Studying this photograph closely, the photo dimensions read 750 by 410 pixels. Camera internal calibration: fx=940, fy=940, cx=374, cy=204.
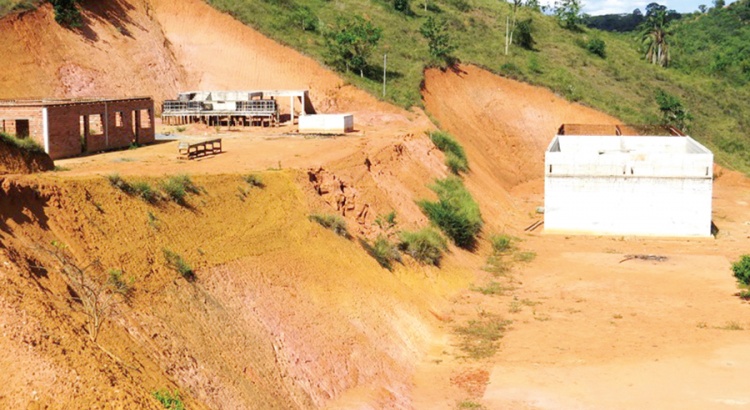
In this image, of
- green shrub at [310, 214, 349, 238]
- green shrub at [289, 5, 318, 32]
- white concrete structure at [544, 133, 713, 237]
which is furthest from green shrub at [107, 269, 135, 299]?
green shrub at [289, 5, 318, 32]

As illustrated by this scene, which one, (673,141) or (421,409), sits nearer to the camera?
(421,409)

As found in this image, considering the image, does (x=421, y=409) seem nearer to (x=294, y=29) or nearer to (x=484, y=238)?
(x=484, y=238)

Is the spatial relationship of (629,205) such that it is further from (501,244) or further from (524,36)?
(524,36)

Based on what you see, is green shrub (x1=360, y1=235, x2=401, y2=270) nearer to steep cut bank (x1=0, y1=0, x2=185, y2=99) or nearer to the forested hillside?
steep cut bank (x1=0, y1=0, x2=185, y2=99)

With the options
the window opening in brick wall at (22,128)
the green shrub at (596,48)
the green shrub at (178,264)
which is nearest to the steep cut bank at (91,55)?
the window opening in brick wall at (22,128)

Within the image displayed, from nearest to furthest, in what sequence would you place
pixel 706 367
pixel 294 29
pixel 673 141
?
pixel 706 367 → pixel 673 141 → pixel 294 29

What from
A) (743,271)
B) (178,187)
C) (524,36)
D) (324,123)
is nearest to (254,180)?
(178,187)

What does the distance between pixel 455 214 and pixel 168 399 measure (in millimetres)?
23749

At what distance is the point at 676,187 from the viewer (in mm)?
41281

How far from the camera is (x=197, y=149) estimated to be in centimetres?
3512

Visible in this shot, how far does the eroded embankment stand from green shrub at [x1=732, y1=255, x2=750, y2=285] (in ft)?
41.0

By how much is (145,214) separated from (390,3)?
53001 mm

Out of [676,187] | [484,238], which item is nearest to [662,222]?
[676,187]

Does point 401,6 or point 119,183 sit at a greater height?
point 401,6
